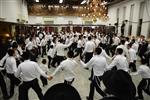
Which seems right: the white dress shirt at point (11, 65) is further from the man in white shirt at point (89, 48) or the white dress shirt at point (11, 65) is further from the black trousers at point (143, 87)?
the man in white shirt at point (89, 48)

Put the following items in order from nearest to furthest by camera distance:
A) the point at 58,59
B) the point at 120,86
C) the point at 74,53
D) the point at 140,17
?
the point at 120,86, the point at 58,59, the point at 74,53, the point at 140,17

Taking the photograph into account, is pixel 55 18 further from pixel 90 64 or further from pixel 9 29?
pixel 90 64

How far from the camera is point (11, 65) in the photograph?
15.4 feet

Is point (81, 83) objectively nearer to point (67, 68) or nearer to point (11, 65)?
point (67, 68)

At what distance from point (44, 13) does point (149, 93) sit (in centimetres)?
1976

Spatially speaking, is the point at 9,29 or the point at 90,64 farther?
the point at 9,29

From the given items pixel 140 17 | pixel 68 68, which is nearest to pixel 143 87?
pixel 68 68

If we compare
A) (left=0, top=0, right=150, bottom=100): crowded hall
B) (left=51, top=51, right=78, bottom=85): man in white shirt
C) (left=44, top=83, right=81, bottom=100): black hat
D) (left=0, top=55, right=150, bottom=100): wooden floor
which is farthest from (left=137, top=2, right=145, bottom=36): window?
(left=44, top=83, right=81, bottom=100): black hat

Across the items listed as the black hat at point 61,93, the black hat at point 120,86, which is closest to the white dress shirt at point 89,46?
the black hat at point 61,93

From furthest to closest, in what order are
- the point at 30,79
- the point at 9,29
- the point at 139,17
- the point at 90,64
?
the point at 139,17 < the point at 9,29 < the point at 90,64 < the point at 30,79

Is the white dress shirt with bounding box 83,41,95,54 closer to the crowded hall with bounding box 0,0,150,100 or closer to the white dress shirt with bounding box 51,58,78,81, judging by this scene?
the crowded hall with bounding box 0,0,150,100

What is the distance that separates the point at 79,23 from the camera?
24.0 meters

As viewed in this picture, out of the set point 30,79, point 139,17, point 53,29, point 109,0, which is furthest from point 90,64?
point 53,29

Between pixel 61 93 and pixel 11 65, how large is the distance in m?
3.56
